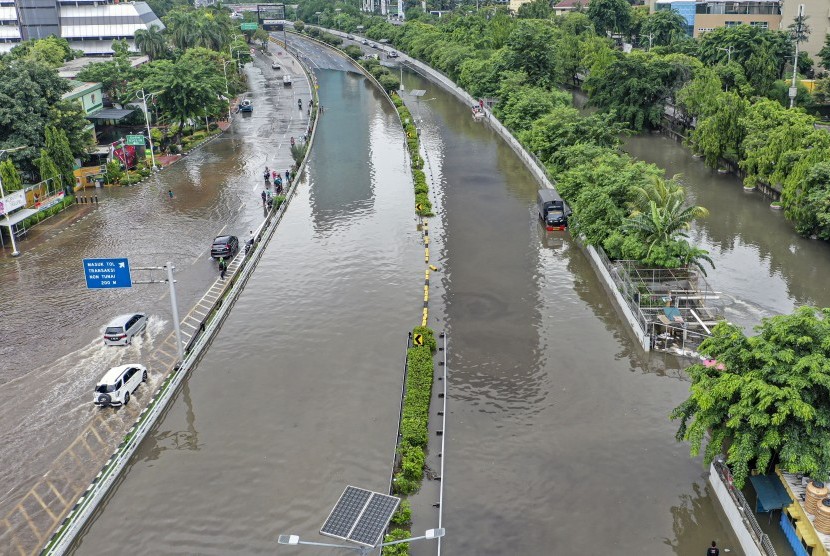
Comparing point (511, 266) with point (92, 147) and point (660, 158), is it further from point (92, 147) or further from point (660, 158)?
point (92, 147)

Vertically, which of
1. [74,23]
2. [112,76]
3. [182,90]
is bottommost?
[182,90]

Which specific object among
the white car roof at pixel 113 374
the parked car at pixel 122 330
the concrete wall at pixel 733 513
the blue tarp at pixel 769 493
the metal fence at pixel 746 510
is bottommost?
the concrete wall at pixel 733 513

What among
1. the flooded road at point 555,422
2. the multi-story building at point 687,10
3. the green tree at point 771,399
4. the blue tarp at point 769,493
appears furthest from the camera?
the multi-story building at point 687,10

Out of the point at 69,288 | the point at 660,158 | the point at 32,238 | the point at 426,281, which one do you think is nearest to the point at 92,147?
the point at 32,238

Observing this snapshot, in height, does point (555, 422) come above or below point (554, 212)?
below

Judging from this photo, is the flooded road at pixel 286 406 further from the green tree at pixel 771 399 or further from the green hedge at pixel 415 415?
the green tree at pixel 771 399

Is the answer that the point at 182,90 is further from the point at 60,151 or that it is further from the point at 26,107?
the point at 60,151

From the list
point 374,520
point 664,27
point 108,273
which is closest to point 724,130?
point 108,273

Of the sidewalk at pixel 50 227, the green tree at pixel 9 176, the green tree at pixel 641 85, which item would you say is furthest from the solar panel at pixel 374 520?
the green tree at pixel 641 85
